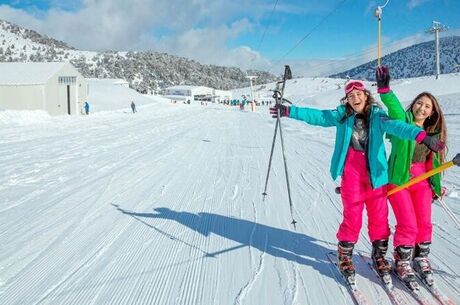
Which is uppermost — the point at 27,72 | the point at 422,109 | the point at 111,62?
the point at 111,62

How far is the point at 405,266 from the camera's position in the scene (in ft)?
12.3

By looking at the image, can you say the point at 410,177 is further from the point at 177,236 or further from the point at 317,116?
the point at 177,236

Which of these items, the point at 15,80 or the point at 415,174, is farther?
the point at 15,80

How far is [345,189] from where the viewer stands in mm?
3801

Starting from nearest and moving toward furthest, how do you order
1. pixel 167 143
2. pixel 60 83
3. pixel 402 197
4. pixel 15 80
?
pixel 402 197
pixel 167 143
pixel 15 80
pixel 60 83

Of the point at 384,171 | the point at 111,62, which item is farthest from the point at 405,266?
the point at 111,62

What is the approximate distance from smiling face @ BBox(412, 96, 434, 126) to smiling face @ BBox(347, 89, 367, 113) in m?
0.49

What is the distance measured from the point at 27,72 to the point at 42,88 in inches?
154

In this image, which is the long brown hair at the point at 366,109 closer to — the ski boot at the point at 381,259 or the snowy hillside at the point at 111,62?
the ski boot at the point at 381,259

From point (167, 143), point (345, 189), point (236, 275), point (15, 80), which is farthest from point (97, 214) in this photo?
point (15, 80)

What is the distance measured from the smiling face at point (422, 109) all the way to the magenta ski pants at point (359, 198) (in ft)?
2.03

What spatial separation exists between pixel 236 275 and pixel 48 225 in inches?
116

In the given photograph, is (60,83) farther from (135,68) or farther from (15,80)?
(135,68)

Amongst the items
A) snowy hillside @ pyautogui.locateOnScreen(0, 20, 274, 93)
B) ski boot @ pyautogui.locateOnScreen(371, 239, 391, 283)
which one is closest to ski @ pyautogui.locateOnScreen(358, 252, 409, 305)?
ski boot @ pyautogui.locateOnScreen(371, 239, 391, 283)
